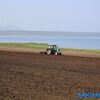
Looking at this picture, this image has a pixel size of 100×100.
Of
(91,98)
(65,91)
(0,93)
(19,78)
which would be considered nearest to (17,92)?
(0,93)

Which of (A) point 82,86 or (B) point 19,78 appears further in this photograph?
(B) point 19,78

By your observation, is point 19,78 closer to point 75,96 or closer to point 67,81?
point 67,81

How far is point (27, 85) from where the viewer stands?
19.5 meters

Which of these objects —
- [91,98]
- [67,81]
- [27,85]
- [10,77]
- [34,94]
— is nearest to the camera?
[91,98]

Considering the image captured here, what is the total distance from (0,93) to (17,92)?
0.71 metres

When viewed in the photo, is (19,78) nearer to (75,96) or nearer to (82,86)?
(82,86)

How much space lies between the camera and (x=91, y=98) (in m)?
15.9

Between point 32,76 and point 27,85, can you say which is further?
point 32,76

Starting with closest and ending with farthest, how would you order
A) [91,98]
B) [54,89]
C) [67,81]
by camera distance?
1. [91,98]
2. [54,89]
3. [67,81]

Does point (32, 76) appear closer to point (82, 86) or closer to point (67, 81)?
point (67, 81)

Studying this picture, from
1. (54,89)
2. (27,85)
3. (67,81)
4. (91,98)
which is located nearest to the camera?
(91,98)

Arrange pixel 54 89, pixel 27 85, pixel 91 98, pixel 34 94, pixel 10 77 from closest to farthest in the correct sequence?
pixel 91 98 → pixel 34 94 → pixel 54 89 → pixel 27 85 → pixel 10 77

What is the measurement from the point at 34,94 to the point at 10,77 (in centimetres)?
579

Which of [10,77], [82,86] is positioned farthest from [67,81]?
[10,77]
